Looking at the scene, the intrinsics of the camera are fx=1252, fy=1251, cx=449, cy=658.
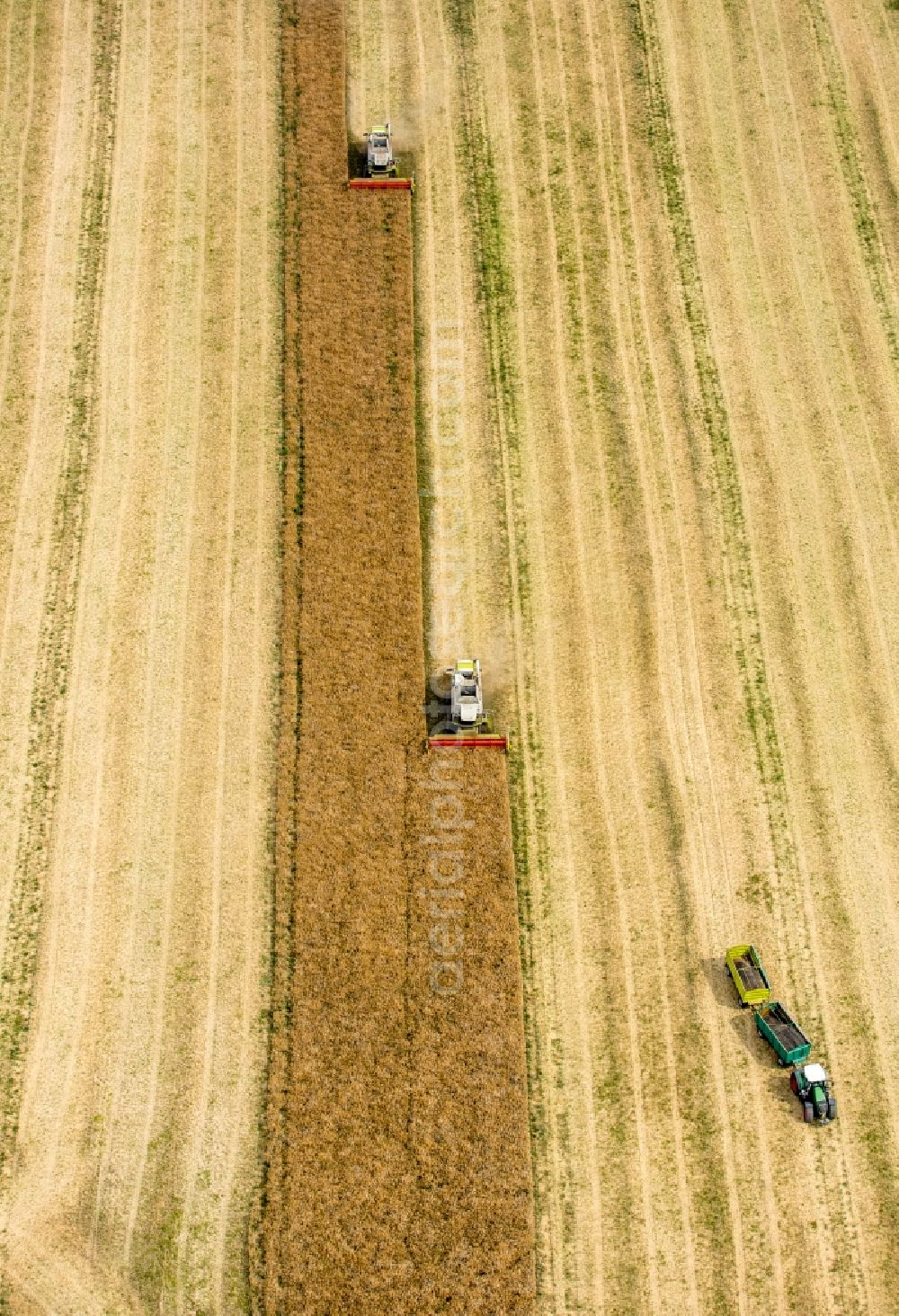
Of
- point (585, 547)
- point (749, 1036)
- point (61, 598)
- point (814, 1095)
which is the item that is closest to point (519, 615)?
point (585, 547)

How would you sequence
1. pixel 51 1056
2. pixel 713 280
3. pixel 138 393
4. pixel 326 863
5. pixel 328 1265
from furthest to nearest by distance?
pixel 713 280 < pixel 138 393 < pixel 326 863 < pixel 51 1056 < pixel 328 1265

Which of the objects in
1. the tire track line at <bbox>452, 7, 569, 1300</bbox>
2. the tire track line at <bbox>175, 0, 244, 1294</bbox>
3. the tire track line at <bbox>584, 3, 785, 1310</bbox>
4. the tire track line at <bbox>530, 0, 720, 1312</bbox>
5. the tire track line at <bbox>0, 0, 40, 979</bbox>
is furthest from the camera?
the tire track line at <bbox>0, 0, 40, 979</bbox>

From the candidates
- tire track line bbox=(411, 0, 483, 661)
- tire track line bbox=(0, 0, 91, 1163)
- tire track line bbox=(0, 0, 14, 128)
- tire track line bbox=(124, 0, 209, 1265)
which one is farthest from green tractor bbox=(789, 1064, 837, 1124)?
tire track line bbox=(0, 0, 14, 128)

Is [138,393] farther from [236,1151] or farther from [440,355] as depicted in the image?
[236,1151]

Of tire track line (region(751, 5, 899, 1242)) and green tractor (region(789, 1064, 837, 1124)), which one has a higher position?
tire track line (region(751, 5, 899, 1242))

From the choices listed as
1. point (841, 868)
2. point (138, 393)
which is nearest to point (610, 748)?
point (841, 868)

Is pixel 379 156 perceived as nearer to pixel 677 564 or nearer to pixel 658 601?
pixel 677 564

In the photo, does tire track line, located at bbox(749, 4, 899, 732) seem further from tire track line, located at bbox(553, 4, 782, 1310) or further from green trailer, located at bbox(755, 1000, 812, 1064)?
green trailer, located at bbox(755, 1000, 812, 1064)
